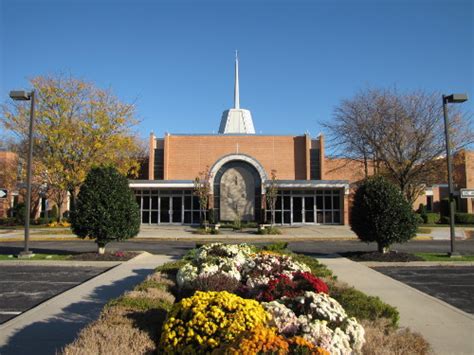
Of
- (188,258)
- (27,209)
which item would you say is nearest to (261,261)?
(188,258)

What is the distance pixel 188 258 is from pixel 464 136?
25.9 m

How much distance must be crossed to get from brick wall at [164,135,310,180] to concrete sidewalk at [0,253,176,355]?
29946 millimetres

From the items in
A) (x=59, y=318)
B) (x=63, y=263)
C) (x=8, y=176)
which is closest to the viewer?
(x=59, y=318)

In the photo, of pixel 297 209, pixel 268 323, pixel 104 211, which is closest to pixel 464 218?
pixel 297 209

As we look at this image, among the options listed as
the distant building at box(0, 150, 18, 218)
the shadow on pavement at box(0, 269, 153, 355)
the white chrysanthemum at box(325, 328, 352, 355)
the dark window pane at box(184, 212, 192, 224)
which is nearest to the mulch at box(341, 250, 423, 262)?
the shadow on pavement at box(0, 269, 153, 355)

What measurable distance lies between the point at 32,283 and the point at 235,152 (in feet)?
102

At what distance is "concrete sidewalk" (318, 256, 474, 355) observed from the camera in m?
6.00

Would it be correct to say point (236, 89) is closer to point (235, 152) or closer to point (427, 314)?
point (235, 152)

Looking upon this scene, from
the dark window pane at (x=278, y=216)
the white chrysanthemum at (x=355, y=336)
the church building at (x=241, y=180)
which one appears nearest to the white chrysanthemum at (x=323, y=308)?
the white chrysanthemum at (x=355, y=336)

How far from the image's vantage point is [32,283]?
10.9 metres

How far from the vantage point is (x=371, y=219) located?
14.8 metres

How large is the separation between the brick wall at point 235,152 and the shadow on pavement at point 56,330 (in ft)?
105

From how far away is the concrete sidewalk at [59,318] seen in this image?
590 centimetres

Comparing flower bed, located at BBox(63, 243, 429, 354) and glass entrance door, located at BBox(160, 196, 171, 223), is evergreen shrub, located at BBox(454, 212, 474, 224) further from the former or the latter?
flower bed, located at BBox(63, 243, 429, 354)
